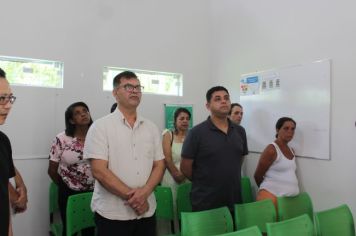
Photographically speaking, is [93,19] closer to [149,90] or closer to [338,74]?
[149,90]

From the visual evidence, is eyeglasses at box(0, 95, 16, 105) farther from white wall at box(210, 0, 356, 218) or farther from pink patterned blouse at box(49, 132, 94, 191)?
white wall at box(210, 0, 356, 218)

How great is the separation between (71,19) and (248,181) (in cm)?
271

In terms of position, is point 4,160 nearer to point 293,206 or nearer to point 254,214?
point 254,214

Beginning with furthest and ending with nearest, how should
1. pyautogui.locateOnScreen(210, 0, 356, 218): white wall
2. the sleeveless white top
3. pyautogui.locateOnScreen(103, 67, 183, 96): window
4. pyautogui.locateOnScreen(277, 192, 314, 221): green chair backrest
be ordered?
1. pyautogui.locateOnScreen(103, 67, 183, 96): window
2. the sleeveless white top
3. pyautogui.locateOnScreen(210, 0, 356, 218): white wall
4. pyautogui.locateOnScreen(277, 192, 314, 221): green chair backrest

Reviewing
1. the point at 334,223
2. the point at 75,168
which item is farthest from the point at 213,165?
the point at 75,168

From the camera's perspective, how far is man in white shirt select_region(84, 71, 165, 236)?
1.91m

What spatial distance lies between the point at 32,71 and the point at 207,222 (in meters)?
2.56

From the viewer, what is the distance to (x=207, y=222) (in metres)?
2.15

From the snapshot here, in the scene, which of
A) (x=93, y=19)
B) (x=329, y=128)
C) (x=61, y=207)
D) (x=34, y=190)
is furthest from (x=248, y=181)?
(x=93, y=19)

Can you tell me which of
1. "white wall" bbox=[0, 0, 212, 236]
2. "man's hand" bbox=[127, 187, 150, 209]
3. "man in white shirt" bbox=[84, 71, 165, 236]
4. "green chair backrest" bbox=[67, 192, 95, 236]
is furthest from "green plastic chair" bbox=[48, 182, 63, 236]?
"man's hand" bbox=[127, 187, 150, 209]

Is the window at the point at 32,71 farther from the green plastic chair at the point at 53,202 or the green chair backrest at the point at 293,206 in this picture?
the green chair backrest at the point at 293,206

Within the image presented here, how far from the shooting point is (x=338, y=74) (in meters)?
2.91

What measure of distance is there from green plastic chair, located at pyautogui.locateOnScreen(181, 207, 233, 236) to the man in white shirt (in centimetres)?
22

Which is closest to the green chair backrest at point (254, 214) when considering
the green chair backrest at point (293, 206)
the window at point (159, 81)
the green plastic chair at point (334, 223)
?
the green chair backrest at point (293, 206)
